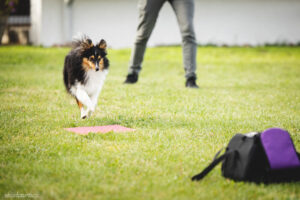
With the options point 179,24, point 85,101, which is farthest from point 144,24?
point 85,101

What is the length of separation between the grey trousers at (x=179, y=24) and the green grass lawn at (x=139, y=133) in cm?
61

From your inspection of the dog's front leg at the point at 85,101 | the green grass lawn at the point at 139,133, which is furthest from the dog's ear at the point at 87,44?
the green grass lawn at the point at 139,133

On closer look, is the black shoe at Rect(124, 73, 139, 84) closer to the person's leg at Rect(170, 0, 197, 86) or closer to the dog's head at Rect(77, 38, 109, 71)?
the person's leg at Rect(170, 0, 197, 86)

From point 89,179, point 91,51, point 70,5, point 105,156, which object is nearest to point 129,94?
point 91,51

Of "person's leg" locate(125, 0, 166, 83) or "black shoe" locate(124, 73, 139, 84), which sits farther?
"black shoe" locate(124, 73, 139, 84)

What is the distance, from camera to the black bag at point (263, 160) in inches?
106

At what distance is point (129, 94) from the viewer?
6.54 metres

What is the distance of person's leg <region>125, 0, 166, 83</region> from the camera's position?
7125 mm

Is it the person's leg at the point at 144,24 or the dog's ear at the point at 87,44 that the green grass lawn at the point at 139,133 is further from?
the dog's ear at the point at 87,44

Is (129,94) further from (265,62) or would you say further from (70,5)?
(70,5)

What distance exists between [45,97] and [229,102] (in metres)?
2.88

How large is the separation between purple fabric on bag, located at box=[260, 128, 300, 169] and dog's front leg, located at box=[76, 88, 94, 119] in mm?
2358

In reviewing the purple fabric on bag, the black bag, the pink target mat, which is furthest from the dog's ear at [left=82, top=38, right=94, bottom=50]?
the purple fabric on bag

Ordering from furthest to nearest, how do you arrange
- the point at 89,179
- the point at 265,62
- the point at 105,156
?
the point at 265,62 < the point at 105,156 < the point at 89,179
